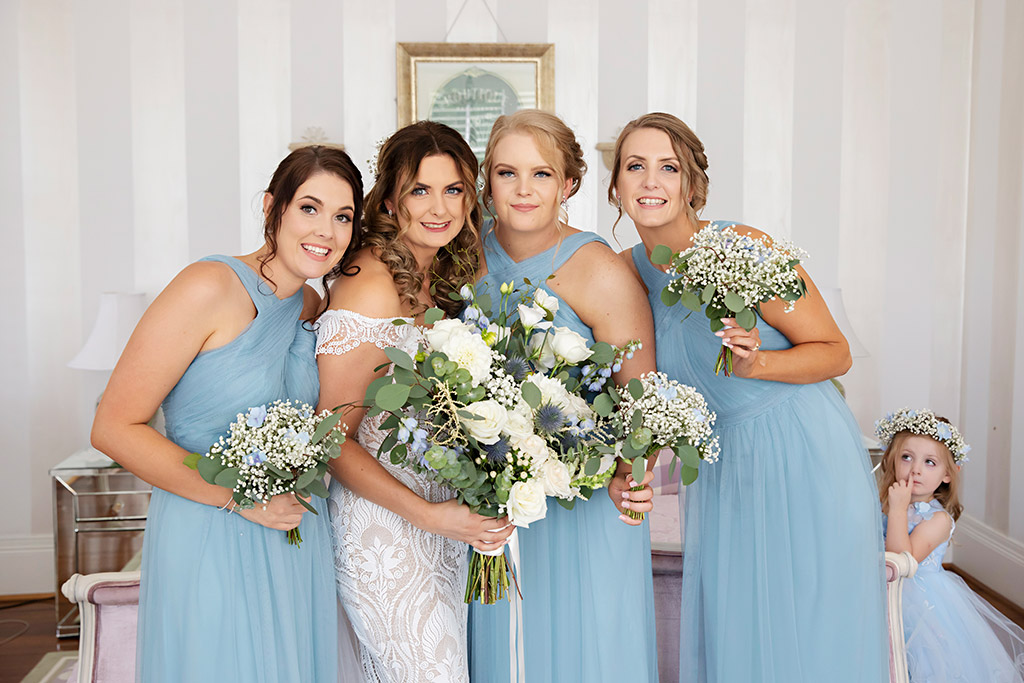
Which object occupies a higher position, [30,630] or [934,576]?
[934,576]

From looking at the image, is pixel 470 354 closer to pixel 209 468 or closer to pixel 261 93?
pixel 209 468

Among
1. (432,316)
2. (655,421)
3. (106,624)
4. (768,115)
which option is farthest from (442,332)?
→ (768,115)

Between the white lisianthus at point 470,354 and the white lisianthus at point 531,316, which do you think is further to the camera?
the white lisianthus at point 531,316

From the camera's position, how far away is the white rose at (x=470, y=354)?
1.79m

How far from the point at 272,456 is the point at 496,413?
0.51 meters

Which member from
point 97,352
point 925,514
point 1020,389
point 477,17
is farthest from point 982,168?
point 97,352

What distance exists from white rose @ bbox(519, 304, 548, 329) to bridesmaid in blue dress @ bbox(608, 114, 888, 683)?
23.2 inches

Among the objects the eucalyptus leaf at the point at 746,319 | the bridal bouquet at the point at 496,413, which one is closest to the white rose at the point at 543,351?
the bridal bouquet at the point at 496,413

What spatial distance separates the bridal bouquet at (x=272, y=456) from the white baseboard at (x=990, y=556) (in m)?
4.31

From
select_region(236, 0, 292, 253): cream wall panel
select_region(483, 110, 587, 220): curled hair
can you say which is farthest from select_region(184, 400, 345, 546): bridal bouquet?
select_region(236, 0, 292, 253): cream wall panel

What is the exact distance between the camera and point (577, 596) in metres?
2.19

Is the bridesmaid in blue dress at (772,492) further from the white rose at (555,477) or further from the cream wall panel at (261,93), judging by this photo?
the cream wall panel at (261,93)

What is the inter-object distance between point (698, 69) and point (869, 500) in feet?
10.9

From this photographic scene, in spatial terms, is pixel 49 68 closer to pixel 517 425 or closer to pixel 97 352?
pixel 97 352
